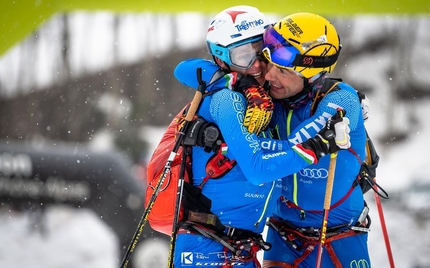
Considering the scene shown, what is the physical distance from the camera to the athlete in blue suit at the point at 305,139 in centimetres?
340

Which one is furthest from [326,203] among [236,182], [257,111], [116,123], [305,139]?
[116,123]

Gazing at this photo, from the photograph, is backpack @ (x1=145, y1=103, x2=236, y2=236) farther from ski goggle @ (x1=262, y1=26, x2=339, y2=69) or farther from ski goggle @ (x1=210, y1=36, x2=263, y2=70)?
ski goggle @ (x1=262, y1=26, x2=339, y2=69)

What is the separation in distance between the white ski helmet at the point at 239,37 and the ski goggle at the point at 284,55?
12cm

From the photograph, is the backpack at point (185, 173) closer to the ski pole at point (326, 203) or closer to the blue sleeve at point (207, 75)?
the blue sleeve at point (207, 75)

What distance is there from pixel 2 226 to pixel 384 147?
610cm

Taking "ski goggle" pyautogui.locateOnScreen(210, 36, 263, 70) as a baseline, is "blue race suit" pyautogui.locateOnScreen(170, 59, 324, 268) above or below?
below

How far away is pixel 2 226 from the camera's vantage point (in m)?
9.32

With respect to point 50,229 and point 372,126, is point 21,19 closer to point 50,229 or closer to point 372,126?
point 50,229

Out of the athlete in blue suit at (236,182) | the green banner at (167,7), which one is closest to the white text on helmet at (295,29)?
the athlete in blue suit at (236,182)

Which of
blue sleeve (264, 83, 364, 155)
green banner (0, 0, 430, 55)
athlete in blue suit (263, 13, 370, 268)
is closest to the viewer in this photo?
blue sleeve (264, 83, 364, 155)

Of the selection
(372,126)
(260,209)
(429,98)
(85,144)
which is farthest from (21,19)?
(429,98)

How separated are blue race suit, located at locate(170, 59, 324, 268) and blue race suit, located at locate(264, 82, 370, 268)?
0.65ft

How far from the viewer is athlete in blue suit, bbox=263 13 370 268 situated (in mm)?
3398

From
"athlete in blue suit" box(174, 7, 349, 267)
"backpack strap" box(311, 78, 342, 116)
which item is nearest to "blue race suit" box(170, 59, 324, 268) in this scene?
"athlete in blue suit" box(174, 7, 349, 267)
